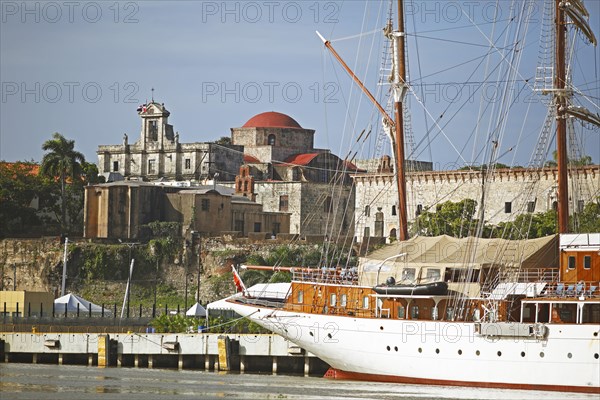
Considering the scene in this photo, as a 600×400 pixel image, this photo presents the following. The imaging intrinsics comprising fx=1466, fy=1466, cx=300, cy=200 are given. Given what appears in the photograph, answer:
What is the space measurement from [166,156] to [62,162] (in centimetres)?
1846

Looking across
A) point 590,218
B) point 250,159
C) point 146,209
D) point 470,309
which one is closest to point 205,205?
point 146,209

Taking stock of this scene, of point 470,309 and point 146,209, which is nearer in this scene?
point 470,309

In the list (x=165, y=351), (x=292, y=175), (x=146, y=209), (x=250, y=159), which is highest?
(x=250, y=159)

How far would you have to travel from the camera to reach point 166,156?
139 m

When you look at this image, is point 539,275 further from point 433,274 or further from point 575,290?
point 433,274

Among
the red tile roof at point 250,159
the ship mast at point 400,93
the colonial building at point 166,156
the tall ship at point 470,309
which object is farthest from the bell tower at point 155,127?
the tall ship at point 470,309

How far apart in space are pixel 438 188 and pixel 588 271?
52307 millimetres

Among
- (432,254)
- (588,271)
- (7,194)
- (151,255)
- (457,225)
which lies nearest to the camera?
(588,271)

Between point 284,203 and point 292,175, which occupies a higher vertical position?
→ point 292,175

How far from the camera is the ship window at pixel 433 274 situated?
63.1m

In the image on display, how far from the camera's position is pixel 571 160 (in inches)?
2662

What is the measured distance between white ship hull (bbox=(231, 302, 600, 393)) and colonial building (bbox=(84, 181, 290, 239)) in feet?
162

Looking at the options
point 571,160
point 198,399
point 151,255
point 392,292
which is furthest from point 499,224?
point 198,399

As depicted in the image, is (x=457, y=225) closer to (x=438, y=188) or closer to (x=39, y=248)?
(x=438, y=188)
